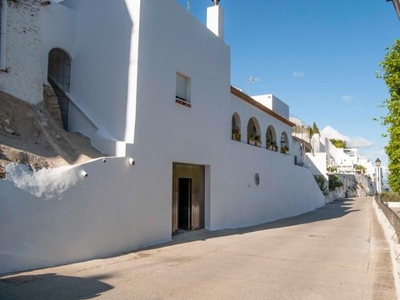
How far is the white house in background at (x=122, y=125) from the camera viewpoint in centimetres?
733

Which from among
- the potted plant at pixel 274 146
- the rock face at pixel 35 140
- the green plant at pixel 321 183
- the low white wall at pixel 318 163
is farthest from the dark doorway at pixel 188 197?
the low white wall at pixel 318 163

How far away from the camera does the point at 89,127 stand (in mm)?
10531

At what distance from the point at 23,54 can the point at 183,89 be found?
5.17 m

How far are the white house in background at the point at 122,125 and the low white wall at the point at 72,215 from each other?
23 mm

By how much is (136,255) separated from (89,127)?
4.14 m

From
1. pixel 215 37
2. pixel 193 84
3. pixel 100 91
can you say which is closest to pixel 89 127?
pixel 100 91

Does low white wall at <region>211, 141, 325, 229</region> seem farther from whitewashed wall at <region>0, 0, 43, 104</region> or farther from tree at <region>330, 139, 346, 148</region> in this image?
tree at <region>330, 139, 346, 148</region>

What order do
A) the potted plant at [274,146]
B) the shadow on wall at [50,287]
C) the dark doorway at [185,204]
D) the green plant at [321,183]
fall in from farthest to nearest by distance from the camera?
the green plant at [321,183] → the potted plant at [274,146] → the dark doorway at [185,204] → the shadow on wall at [50,287]

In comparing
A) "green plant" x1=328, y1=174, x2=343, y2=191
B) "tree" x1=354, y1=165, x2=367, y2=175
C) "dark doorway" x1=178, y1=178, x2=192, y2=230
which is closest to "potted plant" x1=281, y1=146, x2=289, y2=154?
→ "dark doorway" x1=178, y1=178, x2=192, y2=230

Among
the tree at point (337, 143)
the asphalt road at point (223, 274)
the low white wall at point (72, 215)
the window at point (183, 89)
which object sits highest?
the tree at point (337, 143)

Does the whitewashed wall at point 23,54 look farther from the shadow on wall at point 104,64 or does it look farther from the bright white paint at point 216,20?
the bright white paint at point 216,20

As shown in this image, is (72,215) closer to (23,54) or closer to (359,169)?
(23,54)

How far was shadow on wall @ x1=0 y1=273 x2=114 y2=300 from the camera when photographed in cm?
553

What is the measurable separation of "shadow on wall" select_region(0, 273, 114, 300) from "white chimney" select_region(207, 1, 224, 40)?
38.7 ft
